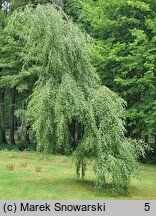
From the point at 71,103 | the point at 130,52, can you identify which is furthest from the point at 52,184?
the point at 130,52

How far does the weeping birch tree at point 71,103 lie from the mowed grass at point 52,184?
0.81 m

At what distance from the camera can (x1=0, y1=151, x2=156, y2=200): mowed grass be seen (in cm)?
1377

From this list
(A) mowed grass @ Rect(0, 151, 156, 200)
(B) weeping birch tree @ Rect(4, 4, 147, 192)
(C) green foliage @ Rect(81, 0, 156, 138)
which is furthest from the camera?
(C) green foliage @ Rect(81, 0, 156, 138)

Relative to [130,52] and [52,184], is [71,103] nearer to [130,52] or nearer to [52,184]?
[52,184]

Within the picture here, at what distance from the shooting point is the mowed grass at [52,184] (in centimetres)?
1377

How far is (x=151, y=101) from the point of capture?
1014 inches

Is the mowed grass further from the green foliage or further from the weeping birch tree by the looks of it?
the green foliage

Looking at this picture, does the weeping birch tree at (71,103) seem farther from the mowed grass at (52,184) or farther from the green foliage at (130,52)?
the green foliage at (130,52)

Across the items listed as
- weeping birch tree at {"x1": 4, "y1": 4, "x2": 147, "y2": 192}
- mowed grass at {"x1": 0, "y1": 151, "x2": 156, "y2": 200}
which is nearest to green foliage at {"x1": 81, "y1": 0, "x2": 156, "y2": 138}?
mowed grass at {"x1": 0, "y1": 151, "x2": 156, "y2": 200}

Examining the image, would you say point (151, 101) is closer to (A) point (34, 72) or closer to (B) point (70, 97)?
(A) point (34, 72)

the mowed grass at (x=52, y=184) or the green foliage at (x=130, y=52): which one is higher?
the green foliage at (x=130, y=52)

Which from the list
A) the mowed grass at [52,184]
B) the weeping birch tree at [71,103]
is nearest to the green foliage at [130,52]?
the mowed grass at [52,184]

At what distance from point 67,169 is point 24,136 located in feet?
53.6

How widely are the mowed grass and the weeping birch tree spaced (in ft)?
2.67
